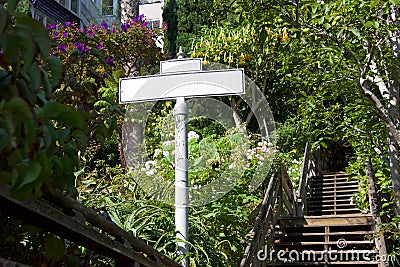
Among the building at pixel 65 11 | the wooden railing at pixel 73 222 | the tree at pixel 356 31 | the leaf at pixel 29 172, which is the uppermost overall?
the building at pixel 65 11

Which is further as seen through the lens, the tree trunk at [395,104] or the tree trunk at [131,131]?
the tree trunk at [131,131]

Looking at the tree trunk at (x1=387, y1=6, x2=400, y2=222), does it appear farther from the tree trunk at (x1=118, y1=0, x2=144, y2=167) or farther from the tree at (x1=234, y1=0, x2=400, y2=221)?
the tree trunk at (x1=118, y1=0, x2=144, y2=167)

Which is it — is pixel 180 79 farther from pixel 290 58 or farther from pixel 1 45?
pixel 290 58

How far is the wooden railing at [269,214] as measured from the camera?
5.36 m

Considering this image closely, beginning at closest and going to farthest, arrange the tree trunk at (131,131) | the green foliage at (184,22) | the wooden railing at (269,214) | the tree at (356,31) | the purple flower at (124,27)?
the tree at (356,31)
the wooden railing at (269,214)
the tree trunk at (131,131)
the purple flower at (124,27)
the green foliage at (184,22)

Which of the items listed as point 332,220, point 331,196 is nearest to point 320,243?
point 332,220

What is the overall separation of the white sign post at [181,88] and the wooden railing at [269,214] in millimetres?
1544

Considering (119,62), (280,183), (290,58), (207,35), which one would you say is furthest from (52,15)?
(290,58)

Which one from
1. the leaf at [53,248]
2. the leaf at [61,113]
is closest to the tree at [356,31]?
the leaf at [53,248]

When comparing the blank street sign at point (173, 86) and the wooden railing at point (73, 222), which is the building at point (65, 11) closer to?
the blank street sign at point (173, 86)

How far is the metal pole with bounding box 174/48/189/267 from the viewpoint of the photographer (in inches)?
145

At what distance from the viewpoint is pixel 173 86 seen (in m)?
3.63

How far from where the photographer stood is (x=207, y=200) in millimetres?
5457

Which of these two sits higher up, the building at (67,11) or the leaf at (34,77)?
the building at (67,11)
